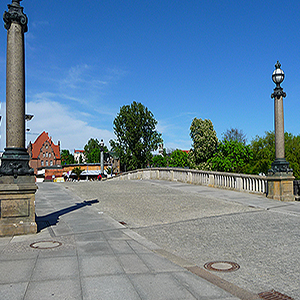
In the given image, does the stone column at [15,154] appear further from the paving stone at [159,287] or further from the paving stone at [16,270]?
the paving stone at [159,287]

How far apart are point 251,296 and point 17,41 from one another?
282 inches

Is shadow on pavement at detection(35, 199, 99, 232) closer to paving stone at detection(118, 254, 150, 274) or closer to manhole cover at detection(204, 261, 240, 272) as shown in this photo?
paving stone at detection(118, 254, 150, 274)

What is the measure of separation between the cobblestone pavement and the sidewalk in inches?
23.3

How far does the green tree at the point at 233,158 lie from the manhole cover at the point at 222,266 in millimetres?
37353

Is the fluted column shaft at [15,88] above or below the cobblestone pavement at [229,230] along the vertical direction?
above

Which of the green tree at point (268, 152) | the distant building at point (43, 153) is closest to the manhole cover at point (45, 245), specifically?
the green tree at point (268, 152)

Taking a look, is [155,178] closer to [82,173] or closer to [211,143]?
[211,143]

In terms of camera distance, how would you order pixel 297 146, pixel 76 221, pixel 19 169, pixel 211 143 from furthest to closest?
pixel 211 143
pixel 297 146
pixel 76 221
pixel 19 169

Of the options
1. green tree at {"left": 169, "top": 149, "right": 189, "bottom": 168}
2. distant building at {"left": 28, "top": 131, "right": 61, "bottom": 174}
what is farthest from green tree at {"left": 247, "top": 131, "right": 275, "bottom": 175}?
distant building at {"left": 28, "top": 131, "right": 61, "bottom": 174}

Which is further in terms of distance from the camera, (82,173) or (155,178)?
(82,173)

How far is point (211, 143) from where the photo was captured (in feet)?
191

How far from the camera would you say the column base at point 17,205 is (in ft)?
23.0

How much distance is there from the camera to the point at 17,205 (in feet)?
23.4

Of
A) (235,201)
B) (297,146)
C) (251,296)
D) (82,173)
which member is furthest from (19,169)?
(82,173)
